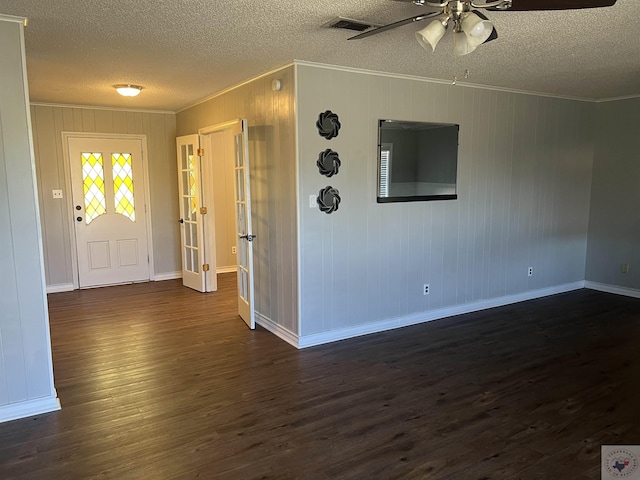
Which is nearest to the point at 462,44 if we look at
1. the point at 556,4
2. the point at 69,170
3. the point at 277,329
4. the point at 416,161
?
the point at 556,4

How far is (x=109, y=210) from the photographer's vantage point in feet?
21.0

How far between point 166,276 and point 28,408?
13.2 feet

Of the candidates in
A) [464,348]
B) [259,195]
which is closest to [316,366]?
[464,348]

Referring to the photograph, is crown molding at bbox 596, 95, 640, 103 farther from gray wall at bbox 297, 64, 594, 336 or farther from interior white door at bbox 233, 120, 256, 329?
interior white door at bbox 233, 120, 256, 329

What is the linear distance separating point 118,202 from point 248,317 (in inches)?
122

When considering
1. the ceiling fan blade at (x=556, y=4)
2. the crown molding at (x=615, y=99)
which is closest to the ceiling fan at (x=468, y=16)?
the ceiling fan blade at (x=556, y=4)

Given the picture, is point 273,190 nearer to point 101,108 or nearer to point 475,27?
point 475,27

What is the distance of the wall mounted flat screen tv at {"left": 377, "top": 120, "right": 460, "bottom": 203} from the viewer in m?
4.29

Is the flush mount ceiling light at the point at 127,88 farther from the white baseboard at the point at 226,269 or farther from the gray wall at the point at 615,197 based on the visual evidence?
the gray wall at the point at 615,197

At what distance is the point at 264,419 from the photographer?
2.89 metres

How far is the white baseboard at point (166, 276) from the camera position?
681 cm

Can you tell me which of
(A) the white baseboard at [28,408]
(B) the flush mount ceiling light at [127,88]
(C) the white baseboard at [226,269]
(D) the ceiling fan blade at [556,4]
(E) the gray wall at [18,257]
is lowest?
(A) the white baseboard at [28,408]

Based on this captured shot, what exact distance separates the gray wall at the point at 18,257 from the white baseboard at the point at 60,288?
3567 millimetres
